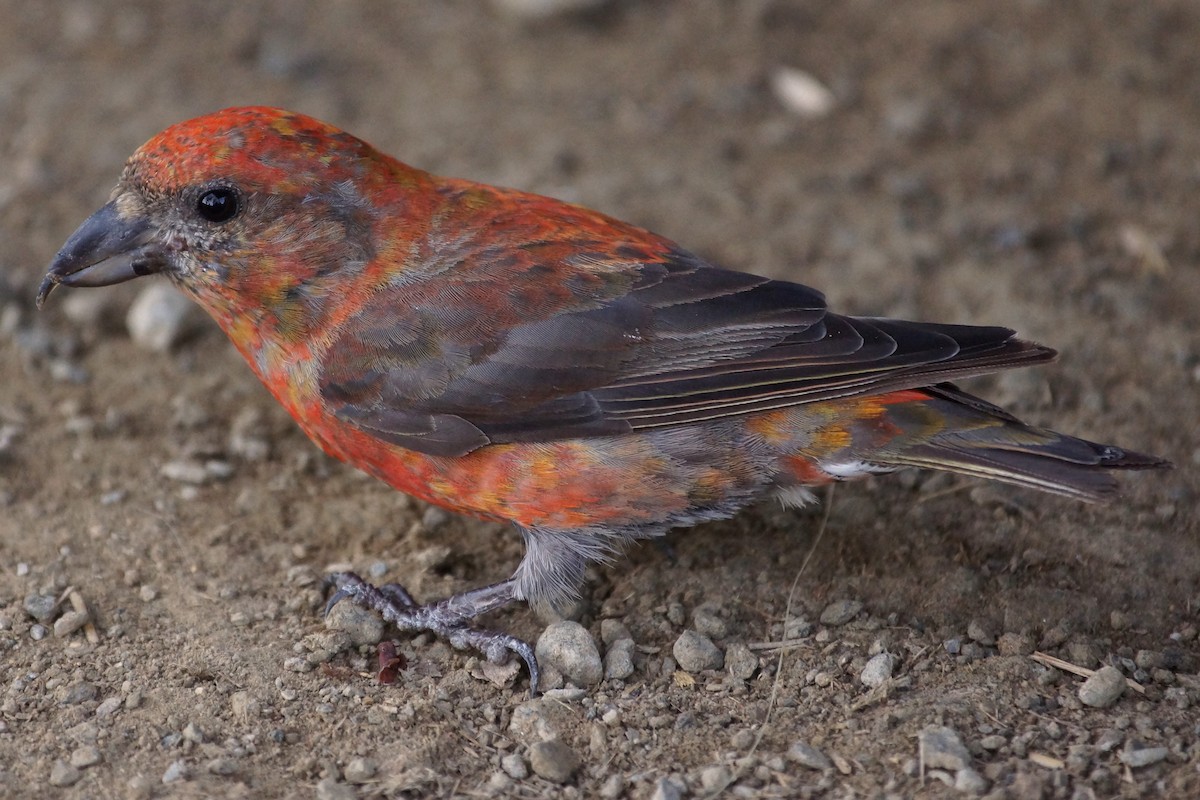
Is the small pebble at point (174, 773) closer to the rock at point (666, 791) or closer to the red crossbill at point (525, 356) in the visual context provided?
the red crossbill at point (525, 356)

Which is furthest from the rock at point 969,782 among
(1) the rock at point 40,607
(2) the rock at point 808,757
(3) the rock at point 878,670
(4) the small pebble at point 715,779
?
(1) the rock at point 40,607

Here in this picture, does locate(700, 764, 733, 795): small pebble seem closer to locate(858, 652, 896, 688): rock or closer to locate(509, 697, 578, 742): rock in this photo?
locate(509, 697, 578, 742): rock

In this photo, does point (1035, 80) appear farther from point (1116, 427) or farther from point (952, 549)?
point (952, 549)

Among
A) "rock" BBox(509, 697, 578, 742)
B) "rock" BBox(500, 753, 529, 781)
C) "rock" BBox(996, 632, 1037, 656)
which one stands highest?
"rock" BBox(996, 632, 1037, 656)

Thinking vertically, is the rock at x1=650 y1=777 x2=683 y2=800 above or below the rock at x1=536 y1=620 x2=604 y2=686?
below

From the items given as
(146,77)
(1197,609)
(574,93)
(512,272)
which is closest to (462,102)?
(574,93)

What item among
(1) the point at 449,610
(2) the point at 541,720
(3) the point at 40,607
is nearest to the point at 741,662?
(2) the point at 541,720

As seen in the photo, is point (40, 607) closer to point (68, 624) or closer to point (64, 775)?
point (68, 624)

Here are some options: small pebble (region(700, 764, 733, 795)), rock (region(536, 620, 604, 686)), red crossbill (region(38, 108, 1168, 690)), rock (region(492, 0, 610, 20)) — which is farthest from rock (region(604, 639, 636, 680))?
rock (region(492, 0, 610, 20))
